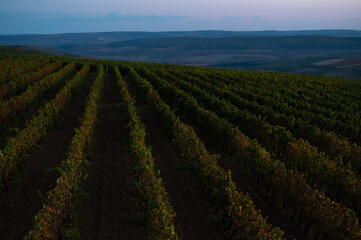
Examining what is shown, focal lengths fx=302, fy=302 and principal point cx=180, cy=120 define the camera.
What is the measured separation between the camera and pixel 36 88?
25531 millimetres

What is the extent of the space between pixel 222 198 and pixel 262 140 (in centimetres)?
814

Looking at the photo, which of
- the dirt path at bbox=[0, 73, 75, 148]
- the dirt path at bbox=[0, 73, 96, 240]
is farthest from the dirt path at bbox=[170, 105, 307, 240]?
the dirt path at bbox=[0, 73, 75, 148]

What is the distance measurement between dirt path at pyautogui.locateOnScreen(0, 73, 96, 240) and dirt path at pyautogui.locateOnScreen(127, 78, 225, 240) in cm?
479

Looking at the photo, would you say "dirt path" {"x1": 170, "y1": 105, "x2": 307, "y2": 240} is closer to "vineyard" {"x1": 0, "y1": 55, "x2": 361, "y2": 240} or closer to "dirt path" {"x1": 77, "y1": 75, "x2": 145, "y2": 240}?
"vineyard" {"x1": 0, "y1": 55, "x2": 361, "y2": 240}

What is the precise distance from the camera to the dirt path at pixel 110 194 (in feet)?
32.2

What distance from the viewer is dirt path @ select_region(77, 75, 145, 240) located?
9828 millimetres

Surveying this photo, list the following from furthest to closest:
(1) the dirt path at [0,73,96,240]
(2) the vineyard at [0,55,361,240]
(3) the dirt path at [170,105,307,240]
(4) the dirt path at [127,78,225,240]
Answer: (3) the dirt path at [170,105,307,240] < (4) the dirt path at [127,78,225,240] < (1) the dirt path at [0,73,96,240] < (2) the vineyard at [0,55,361,240]

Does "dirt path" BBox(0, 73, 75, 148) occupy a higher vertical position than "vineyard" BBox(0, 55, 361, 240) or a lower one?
higher

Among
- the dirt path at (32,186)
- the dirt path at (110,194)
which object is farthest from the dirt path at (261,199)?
the dirt path at (32,186)

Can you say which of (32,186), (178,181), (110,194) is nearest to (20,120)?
(32,186)

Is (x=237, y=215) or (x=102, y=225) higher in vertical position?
(x=237, y=215)

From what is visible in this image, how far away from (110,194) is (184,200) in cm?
292

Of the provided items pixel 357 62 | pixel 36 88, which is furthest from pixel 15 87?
pixel 357 62

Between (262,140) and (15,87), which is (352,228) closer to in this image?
(262,140)
